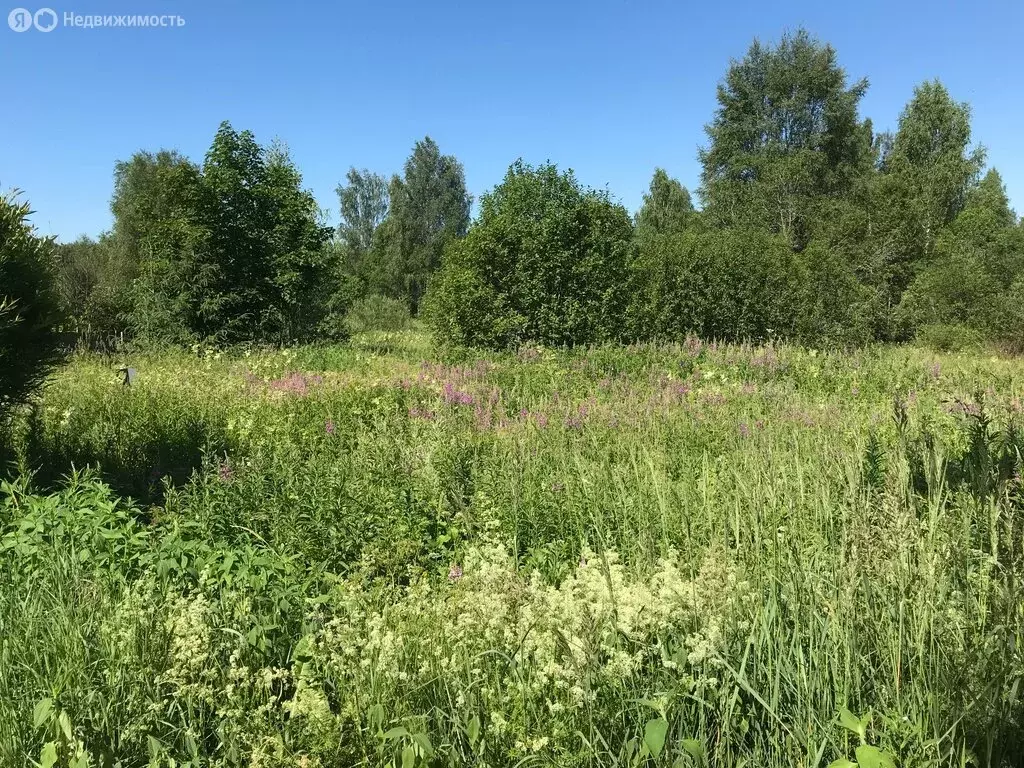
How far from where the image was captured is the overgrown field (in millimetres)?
1998

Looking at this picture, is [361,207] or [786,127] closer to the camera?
[786,127]

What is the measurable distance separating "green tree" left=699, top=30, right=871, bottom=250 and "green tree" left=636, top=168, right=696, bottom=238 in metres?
1.38

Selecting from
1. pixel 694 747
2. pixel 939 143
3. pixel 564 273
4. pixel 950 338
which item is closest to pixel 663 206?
pixel 939 143

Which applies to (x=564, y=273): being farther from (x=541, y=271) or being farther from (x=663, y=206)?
(x=663, y=206)

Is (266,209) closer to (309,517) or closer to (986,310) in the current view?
(309,517)

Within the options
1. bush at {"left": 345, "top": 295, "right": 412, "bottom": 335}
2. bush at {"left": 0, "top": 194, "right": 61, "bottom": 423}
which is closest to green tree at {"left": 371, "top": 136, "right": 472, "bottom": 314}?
bush at {"left": 345, "top": 295, "right": 412, "bottom": 335}

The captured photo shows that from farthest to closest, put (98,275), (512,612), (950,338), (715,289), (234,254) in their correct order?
(98,275)
(950,338)
(715,289)
(234,254)
(512,612)

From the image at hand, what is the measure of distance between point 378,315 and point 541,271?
2367 centimetres

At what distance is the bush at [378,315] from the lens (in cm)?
3616

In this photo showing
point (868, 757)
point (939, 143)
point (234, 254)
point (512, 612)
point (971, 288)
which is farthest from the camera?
point (939, 143)

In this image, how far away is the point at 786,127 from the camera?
121 ft


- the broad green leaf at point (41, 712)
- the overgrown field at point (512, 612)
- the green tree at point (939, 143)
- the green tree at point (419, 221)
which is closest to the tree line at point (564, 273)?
the green tree at point (939, 143)

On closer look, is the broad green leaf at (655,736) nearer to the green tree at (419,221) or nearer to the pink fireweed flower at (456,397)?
the pink fireweed flower at (456,397)

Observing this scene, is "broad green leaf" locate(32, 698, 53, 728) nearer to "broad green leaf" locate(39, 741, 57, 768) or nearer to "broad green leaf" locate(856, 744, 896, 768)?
"broad green leaf" locate(39, 741, 57, 768)
